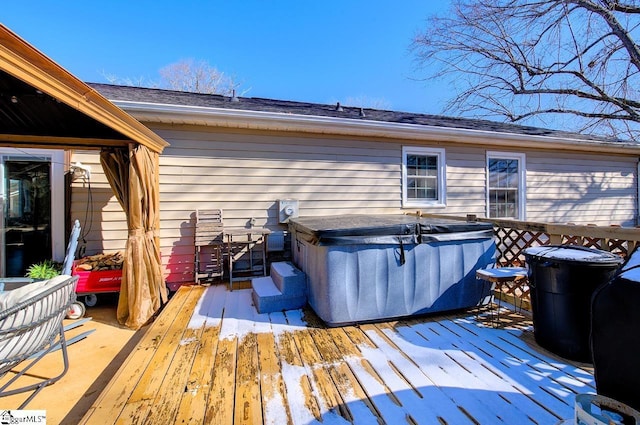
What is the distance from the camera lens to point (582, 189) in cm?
700

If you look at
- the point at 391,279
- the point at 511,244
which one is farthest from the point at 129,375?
the point at 511,244

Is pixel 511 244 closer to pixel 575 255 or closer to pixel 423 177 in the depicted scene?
pixel 575 255

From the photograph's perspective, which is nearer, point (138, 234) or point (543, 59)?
point (138, 234)

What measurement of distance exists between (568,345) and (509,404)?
0.95 meters

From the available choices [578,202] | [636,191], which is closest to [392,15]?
[578,202]

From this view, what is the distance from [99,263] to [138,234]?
1029 mm

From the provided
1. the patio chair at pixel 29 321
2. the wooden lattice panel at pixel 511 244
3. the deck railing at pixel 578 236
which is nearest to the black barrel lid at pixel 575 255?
the deck railing at pixel 578 236

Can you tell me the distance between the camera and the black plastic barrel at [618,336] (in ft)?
4.46

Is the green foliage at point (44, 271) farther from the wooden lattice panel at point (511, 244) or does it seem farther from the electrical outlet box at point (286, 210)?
the wooden lattice panel at point (511, 244)

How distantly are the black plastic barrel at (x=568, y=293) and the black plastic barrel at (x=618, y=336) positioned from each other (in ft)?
2.44

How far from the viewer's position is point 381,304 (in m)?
2.94

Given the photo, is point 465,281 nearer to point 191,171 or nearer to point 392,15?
point 191,171

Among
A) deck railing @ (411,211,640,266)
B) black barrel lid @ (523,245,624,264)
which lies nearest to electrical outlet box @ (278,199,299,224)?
deck railing @ (411,211,640,266)

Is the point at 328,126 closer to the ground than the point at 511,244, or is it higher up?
higher up
